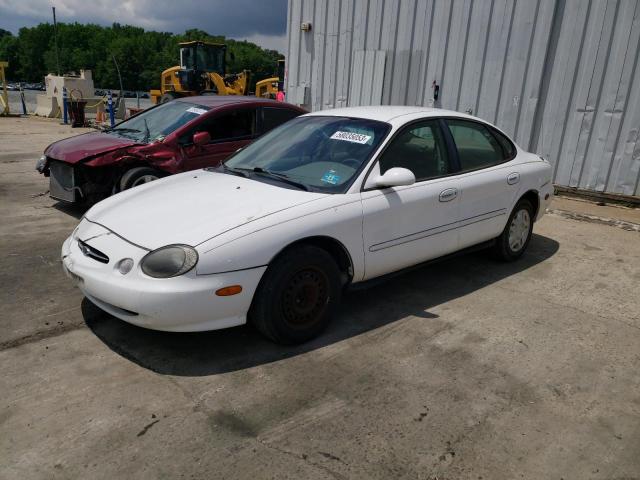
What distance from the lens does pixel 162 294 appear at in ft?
9.43

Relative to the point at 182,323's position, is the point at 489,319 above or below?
below

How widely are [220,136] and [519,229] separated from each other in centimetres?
375

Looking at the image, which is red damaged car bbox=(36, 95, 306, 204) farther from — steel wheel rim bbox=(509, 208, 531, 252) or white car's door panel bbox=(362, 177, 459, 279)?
steel wheel rim bbox=(509, 208, 531, 252)

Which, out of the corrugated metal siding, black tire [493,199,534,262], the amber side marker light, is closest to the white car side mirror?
the amber side marker light

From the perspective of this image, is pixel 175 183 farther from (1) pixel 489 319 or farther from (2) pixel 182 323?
(1) pixel 489 319

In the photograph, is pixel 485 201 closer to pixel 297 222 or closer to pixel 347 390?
pixel 297 222

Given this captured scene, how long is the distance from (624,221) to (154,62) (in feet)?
338

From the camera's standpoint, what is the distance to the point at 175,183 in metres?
4.04

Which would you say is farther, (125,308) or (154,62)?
(154,62)

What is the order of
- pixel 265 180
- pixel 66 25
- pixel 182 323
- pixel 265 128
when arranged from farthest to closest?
pixel 66 25
pixel 265 128
pixel 265 180
pixel 182 323

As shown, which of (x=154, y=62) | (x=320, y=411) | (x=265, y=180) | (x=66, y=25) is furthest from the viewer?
(x=66, y=25)

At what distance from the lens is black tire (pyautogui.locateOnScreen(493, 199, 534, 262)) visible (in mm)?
4988

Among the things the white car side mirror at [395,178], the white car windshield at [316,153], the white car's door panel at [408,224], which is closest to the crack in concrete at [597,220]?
the white car's door panel at [408,224]

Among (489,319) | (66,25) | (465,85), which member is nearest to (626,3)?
(465,85)
